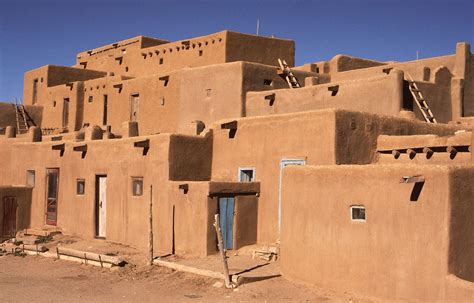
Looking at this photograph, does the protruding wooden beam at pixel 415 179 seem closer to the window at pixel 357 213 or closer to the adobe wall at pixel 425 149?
the window at pixel 357 213

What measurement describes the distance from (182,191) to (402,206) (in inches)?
281

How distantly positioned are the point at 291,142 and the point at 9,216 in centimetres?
1183

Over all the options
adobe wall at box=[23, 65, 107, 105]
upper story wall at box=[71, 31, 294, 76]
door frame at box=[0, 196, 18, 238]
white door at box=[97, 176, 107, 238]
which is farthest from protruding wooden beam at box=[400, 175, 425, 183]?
adobe wall at box=[23, 65, 107, 105]

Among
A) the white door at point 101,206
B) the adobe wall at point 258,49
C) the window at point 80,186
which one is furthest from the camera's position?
the adobe wall at point 258,49

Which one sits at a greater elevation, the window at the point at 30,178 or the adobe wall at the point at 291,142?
the adobe wall at the point at 291,142

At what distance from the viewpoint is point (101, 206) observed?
Answer: 19734mm

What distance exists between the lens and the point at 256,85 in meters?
21.5

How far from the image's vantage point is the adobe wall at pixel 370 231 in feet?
33.7

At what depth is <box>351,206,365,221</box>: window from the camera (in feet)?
37.8

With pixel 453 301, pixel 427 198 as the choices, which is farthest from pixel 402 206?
pixel 453 301

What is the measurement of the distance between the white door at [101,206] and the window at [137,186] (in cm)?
162

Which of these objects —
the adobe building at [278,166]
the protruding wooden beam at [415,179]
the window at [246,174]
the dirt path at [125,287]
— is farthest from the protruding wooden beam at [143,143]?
the protruding wooden beam at [415,179]

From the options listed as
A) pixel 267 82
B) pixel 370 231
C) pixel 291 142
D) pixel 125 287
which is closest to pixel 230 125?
pixel 291 142

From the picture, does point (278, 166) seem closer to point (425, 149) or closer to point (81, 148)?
point (425, 149)
